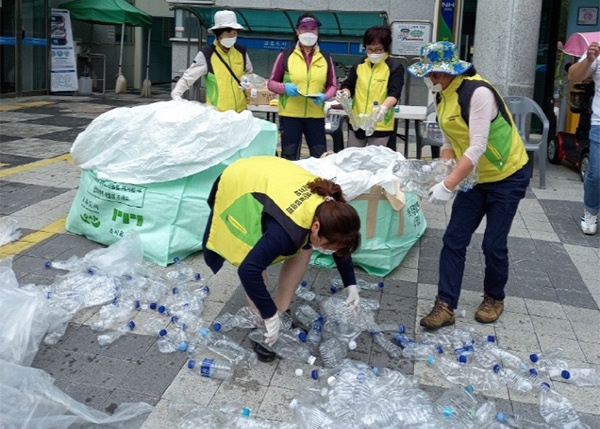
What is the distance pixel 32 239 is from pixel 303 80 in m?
2.53

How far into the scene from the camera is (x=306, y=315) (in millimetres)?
3844

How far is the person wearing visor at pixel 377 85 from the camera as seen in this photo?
5457 mm

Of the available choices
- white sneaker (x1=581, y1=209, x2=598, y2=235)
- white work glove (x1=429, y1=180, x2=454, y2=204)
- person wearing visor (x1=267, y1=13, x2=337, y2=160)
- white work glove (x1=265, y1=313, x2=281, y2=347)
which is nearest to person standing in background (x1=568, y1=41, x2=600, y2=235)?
white sneaker (x1=581, y1=209, x2=598, y2=235)

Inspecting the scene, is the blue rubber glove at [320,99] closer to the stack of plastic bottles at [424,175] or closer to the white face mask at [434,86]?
the stack of plastic bottles at [424,175]

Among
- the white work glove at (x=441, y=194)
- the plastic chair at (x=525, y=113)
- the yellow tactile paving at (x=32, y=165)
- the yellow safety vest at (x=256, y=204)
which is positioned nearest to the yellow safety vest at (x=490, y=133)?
the white work glove at (x=441, y=194)

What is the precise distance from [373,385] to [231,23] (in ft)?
12.3

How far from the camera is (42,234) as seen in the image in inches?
199

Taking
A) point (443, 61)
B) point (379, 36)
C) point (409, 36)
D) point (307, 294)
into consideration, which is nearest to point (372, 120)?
point (379, 36)

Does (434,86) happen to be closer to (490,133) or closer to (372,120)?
(490,133)

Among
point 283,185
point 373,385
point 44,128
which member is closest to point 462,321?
point 373,385

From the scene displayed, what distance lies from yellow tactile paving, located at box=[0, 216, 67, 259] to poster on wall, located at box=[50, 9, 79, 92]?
11006 millimetres

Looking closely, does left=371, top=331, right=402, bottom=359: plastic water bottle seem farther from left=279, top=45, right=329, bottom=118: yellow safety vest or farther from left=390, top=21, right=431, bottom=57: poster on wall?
left=390, top=21, right=431, bottom=57: poster on wall

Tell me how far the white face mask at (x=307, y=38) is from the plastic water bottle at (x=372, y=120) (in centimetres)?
74

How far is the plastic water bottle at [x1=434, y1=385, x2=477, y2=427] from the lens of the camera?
284 centimetres
